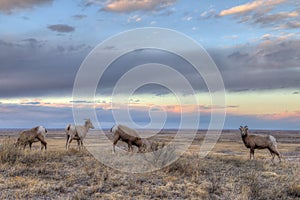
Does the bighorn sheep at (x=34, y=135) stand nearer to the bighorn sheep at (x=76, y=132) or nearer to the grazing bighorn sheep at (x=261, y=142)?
the bighorn sheep at (x=76, y=132)

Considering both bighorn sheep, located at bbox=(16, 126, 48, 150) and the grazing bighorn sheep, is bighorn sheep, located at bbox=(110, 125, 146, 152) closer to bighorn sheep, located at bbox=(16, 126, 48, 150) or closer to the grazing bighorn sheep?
bighorn sheep, located at bbox=(16, 126, 48, 150)

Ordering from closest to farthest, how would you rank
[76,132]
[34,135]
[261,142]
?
[34,135] < [261,142] < [76,132]

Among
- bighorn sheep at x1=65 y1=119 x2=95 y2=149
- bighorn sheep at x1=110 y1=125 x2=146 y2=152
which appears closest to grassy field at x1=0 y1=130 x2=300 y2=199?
bighorn sheep at x1=110 y1=125 x2=146 y2=152

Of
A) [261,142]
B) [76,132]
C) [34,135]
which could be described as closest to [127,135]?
[76,132]

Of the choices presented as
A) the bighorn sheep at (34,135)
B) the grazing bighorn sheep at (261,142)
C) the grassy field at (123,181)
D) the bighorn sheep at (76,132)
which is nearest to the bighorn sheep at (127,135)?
the bighorn sheep at (76,132)

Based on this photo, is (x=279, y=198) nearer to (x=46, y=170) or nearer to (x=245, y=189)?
(x=245, y=189)

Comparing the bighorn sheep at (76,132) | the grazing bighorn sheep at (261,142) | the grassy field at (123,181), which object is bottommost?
the grassy field at (123,181)

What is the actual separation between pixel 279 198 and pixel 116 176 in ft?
16.7

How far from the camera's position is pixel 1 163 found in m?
12.2

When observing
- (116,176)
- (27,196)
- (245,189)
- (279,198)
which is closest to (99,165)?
(116,176)

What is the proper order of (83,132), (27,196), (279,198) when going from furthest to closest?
(83,132)
(279,198)
(27,196)

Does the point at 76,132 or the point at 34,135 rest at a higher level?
the point at 76,132

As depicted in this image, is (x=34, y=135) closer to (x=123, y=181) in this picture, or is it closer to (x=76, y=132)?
(x=76, y=132)

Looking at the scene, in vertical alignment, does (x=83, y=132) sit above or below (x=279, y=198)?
above
